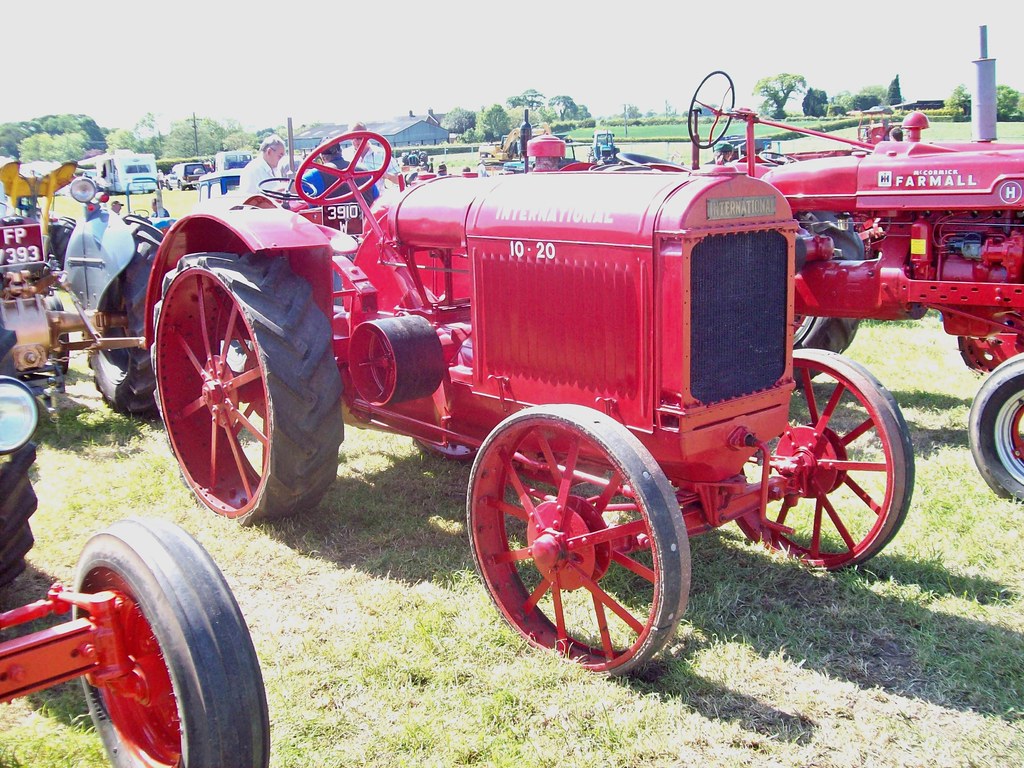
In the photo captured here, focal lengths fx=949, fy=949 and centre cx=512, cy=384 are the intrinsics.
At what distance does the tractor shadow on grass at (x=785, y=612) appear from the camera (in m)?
2.85

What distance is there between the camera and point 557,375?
3393mm

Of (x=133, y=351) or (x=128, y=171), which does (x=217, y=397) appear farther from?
(x=128, y=171)

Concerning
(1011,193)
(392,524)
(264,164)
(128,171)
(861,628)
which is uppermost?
(128,171)

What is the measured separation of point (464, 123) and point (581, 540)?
7150 cm

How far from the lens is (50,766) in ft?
8.34

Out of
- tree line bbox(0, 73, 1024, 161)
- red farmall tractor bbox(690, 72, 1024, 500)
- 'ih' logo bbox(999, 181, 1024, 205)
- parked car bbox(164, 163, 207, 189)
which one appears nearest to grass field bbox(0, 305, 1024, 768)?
red farmall tractor bbox(690, 72, 1024, 500)

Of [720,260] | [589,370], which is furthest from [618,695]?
[720,260]

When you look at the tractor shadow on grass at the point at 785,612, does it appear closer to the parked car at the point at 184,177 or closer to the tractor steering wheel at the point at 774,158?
the tractor steering wheel at the point at 774,158

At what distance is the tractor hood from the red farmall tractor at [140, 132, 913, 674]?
1.74 meters

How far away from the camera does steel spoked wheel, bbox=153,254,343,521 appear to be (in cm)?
377

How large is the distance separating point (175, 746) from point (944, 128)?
109 ft

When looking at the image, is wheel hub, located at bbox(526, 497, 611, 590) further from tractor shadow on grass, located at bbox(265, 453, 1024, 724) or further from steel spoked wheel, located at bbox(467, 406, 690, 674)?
tractor shadow on grass, located at bbox(265, 453, 1024, 724)

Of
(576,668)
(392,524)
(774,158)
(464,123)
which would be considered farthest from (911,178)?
(464,123)

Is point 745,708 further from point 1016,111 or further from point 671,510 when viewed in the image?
point 1016,111
